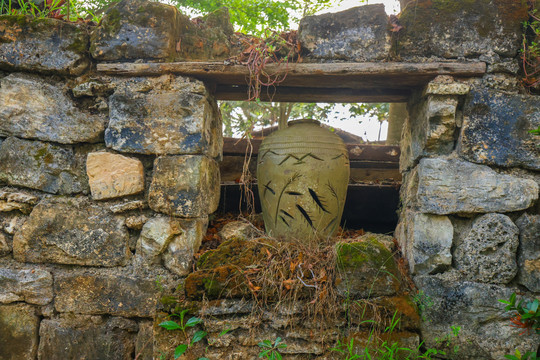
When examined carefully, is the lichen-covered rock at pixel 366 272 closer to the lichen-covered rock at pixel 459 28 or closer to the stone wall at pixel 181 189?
the stone wall at pixel 181 189

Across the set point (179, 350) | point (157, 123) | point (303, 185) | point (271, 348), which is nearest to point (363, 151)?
point (303, 185)

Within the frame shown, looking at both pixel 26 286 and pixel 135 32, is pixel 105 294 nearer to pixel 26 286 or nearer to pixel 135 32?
pixel 26 286

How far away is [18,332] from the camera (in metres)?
2.21

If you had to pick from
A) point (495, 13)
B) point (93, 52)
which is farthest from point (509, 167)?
point (93, 52)

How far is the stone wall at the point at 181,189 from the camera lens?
2.04 metres

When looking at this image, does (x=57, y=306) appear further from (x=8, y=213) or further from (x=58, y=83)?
(x=58, y=83)

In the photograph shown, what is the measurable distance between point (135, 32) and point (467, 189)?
6.53 ft

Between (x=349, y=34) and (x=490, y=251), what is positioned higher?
(x=349, y=34)

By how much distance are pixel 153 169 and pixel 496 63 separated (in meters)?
1.95

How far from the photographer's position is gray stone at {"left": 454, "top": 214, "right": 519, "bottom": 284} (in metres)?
2.04

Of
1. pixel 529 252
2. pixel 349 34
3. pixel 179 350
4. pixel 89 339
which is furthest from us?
pixel 349 34

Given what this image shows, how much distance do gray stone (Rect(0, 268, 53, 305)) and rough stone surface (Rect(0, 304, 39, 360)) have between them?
52 mm

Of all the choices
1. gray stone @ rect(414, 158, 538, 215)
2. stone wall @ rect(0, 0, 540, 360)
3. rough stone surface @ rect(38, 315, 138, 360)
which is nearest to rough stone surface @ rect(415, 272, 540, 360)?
stone wall @ rect(0, 0, 540, 360)

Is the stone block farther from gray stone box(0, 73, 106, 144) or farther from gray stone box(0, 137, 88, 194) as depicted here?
gray stone box(0, 137, 88, 194)
